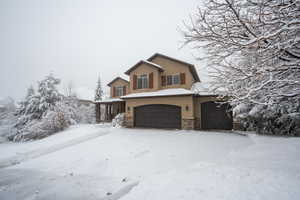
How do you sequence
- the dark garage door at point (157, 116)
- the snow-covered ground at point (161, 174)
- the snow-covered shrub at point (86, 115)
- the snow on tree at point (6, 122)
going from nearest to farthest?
1. the snow-covered ground at point (161, 174)
2. the dark garage door at point (157, 116)
3. the snow on tree at point (6, 122)
4. the snow-covered shrub at point (86, 115)

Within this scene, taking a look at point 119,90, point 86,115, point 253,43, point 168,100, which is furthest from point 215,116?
point 86,115

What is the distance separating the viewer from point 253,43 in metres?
2.71

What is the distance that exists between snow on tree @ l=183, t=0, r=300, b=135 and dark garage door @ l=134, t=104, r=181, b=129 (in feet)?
26.5

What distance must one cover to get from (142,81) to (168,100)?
3.66m

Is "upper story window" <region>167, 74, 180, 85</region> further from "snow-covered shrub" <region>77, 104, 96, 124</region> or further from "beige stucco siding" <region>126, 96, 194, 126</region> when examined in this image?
"snow-covered shrub" <region>77, 104, 96, 124</region>

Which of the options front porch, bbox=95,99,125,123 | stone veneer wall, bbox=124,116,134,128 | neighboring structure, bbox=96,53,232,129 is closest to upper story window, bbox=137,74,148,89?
neighboring structure, bbox=96,53,232,129

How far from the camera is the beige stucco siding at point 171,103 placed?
1128 centimetres

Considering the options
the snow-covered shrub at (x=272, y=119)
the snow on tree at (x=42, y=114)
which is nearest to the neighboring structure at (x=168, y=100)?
the snow-covered shrub at (x=272, y=119)

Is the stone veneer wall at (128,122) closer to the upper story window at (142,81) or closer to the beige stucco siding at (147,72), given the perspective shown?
the beige stucco siding at (147,72)

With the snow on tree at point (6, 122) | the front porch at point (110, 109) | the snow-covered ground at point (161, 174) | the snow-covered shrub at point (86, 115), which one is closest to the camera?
the snow-covered ground at point (161, 174)

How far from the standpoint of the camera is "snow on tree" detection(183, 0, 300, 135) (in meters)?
2.53

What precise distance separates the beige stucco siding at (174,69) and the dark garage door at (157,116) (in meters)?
2.43

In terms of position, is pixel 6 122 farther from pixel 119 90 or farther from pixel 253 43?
pixel 253 43

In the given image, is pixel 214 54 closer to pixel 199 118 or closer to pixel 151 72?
pixel 199 118
